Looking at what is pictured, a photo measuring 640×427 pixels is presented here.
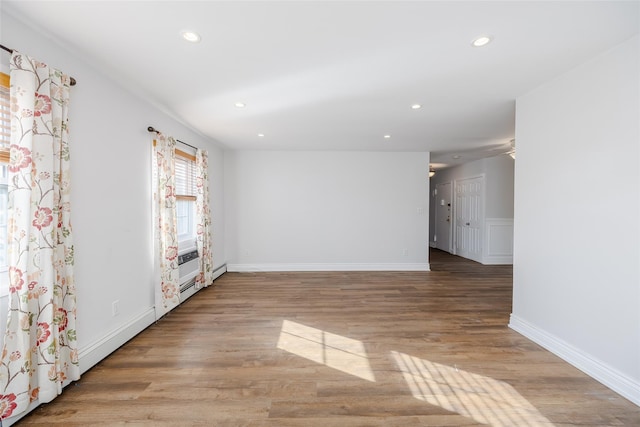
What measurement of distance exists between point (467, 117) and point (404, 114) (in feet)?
2.78

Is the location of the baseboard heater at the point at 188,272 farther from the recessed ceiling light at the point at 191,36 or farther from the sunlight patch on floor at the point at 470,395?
the sunlight patch on floor at the point at 470,395

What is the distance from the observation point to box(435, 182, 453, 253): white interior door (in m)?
7.71

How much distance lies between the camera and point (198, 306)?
140 inches

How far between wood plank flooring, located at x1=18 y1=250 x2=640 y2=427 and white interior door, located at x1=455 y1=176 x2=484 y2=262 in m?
3.19

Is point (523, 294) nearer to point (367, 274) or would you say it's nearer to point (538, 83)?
point (538, 83)

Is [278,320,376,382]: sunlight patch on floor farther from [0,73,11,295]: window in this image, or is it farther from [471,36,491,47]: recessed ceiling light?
[471,36,491,47]: recessed ceiling light

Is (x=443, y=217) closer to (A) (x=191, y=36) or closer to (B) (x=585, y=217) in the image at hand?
(B) (x=585, y=217)

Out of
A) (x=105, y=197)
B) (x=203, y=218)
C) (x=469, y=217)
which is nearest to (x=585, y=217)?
(x=105, y=197)

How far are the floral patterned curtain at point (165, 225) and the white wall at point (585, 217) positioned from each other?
3912 millimetres

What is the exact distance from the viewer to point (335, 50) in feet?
6.35

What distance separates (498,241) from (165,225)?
21.8ft

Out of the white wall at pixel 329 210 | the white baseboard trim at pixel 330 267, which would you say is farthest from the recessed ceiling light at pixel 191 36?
the white baseboard trim at pixel 330 267

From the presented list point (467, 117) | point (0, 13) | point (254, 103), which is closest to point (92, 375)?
point (0, 13)

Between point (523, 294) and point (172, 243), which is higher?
point (172, 243)
